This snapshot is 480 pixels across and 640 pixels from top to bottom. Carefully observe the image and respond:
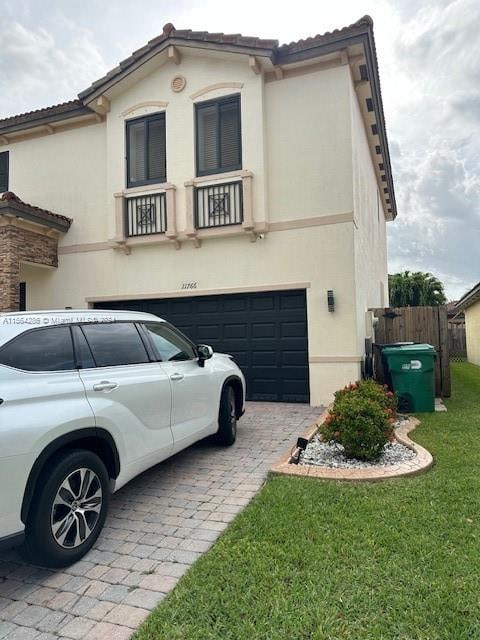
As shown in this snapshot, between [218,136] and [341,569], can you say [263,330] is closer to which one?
[218,136]

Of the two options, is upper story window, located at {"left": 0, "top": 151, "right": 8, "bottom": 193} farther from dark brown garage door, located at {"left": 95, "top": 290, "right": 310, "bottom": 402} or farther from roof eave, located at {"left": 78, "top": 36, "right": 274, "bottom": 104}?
dark brown garage door, located at {"left": 95, "top": 290, "right": 310, "bottom": 402}

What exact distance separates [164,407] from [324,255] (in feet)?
18.0

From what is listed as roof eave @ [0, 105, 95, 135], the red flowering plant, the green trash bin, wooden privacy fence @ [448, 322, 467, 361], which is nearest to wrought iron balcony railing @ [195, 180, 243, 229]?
roof eave @ [0, 105, 95, 135]

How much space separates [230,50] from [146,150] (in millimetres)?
2814

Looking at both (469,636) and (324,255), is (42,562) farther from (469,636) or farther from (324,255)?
(324,255)

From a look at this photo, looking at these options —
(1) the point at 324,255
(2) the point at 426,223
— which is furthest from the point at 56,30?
(2) the point at 426,223

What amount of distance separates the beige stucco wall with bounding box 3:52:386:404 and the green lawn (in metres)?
4.80

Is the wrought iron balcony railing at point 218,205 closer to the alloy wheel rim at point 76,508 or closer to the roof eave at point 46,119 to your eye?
the roof eave at point 46,119

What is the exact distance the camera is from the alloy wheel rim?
3018 millimetres

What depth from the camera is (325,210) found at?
8.76 metres

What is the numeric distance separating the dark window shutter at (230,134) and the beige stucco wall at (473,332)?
42.6 ft

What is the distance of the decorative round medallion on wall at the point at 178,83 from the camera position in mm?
9773

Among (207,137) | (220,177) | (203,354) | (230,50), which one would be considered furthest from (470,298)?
(203,354)

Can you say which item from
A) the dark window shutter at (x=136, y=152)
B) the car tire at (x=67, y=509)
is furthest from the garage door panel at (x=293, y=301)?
the car tire at (x=67, y=509)
